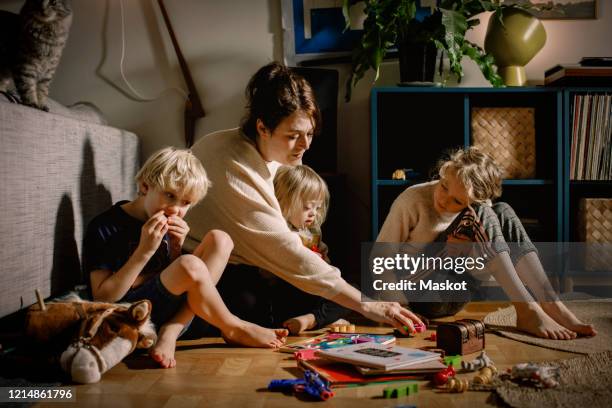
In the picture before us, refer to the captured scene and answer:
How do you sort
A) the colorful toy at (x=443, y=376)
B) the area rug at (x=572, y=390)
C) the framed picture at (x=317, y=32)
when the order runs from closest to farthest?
the area rug at (x=572, y=390) → the colorful toy at (x=443, y=376) → the framed picture at (x=317, y=32)

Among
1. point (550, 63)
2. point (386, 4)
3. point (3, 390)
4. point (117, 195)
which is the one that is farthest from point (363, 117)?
point (3, 390)

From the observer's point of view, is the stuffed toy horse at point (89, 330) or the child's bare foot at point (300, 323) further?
the child's bare foot at point (300, 323)

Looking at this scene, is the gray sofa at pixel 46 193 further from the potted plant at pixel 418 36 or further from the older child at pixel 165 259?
the potted plant at pixel 418 36

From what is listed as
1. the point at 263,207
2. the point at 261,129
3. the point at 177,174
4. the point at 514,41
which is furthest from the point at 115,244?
the point at 514,41

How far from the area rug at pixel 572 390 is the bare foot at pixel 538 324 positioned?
0.73 ft

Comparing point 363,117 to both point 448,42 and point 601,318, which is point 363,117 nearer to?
point 448,42

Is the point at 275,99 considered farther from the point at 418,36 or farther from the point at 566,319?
the point at 566,319

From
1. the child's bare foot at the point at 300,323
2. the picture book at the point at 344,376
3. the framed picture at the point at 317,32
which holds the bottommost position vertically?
the child's bare foot at the point at 300,323

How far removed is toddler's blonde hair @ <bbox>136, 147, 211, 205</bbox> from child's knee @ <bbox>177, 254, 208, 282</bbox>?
171mm

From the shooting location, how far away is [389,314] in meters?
1.54

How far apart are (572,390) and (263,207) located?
33.6 inches

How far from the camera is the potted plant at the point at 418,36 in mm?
2158

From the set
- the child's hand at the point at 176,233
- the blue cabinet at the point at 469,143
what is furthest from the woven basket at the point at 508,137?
the child's hand at the point at 176,233

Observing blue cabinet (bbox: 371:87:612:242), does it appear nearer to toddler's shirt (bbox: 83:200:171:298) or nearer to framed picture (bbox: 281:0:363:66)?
framed picture (bbox: 281:0:363:66)
